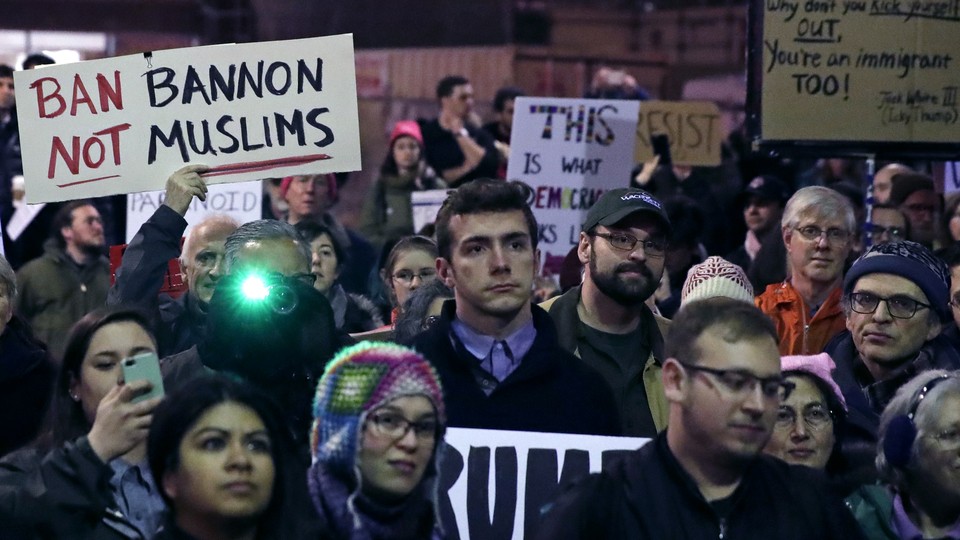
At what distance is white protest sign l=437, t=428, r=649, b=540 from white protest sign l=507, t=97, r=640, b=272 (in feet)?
14.6

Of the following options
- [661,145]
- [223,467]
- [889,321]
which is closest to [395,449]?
[223,467]

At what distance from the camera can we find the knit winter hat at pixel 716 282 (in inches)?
243

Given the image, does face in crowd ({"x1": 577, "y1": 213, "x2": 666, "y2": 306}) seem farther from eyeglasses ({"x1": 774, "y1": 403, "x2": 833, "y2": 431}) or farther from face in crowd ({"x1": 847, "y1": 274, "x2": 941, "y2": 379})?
eyeglasses ({"x1": 774, "y1": 403, "x2": 833, "y2": 431})

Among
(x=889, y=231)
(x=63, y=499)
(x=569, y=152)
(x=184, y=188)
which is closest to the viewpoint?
(x=63, y=499)

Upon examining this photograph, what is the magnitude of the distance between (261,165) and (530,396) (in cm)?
202

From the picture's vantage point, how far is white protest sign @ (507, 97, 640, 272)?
31.6 feet

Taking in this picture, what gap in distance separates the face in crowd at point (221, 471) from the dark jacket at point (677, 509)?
2.31ft

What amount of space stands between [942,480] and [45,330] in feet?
21.4

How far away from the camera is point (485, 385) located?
17.6 feet

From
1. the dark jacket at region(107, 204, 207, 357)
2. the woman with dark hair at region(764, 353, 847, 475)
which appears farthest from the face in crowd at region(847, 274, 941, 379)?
the dark jacket at region(107, 204, 207, 357)

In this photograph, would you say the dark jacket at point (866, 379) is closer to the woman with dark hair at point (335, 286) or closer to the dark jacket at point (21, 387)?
the woman with dark hair at point (335, 286)

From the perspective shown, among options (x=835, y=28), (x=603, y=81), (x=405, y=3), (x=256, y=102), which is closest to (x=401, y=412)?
(x=256, y=102)

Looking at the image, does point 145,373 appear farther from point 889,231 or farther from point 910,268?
point 889,231

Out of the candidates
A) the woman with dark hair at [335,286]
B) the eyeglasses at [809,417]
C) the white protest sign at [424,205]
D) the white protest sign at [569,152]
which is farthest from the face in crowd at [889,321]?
the white protest sign at [424,205]
